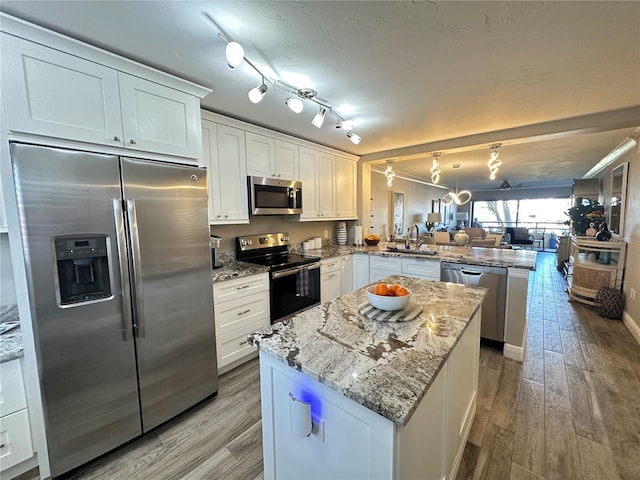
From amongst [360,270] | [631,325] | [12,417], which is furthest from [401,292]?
[631,325]

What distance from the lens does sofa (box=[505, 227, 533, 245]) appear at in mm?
10250

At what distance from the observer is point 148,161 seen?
1.68m

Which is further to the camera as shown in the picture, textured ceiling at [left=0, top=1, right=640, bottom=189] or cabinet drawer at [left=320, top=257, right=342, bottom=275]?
cabinet drawer at [left=320, top=257, right=342, bottom=275]

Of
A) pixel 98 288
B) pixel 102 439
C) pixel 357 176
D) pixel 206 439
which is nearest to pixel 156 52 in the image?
pixel 98 288

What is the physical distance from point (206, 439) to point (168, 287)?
3.33 ft

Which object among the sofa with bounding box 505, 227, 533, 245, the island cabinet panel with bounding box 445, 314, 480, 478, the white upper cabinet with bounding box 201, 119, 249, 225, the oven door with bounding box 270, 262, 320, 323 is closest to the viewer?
the island cabinet panel with bounding box 445, 314, 480, 478

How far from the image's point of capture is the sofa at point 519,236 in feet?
33.6

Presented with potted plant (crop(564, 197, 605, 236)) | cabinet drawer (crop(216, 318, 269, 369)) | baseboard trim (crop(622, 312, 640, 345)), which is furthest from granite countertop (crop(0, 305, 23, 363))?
potted plant (crop(564, 197, 605, 236))

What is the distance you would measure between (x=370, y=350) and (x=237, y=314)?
1.66m

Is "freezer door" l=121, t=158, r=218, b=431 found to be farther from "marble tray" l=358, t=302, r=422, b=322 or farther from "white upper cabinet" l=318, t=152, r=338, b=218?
"white upper cabinet" l=318, t=152, r=338, b=218

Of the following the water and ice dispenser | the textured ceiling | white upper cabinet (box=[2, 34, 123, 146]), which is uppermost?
the textured ceiling

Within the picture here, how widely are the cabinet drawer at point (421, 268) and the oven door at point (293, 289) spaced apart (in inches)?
44.0

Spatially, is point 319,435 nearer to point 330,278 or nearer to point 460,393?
point 460,393

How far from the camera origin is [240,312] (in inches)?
95.7
